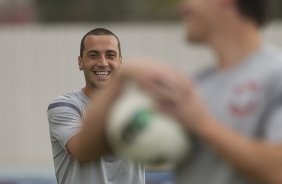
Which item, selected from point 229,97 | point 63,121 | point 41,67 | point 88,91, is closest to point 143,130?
point 229,97

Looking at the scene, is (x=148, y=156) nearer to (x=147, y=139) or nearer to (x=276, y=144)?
(x=147, y=139)

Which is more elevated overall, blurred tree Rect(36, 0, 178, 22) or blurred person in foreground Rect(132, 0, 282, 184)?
blurred person in foreground Rect(132, 0, 282, 184)

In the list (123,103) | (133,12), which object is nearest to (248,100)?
(123,103)

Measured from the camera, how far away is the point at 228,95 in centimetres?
369

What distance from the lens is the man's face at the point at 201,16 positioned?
12.1ft

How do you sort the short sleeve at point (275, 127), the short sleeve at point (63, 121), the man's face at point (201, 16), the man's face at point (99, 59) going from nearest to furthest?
the short sleeve at point (275, 127), the man's face at point (201, 16), the short sleeve at point (63, 121), the man's face at point (99, 59)

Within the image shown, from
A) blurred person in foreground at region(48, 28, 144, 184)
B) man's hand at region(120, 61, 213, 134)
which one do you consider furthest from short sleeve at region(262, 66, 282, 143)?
blurred person in foreground at region(48, 28, 144, 184)

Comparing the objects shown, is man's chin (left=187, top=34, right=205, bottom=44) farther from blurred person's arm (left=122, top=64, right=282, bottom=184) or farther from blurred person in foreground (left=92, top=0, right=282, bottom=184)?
blurred person's arm (left=122, top=64, right=282, bottom=184)

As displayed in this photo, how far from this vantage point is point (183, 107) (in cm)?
348

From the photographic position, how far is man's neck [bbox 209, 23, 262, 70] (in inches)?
146

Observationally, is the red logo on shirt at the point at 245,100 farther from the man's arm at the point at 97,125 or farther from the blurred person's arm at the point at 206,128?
the man's arm at the point at 97,125

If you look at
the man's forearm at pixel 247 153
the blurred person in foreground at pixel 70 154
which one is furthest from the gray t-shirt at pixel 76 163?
the man's forearm at pixel 247 153

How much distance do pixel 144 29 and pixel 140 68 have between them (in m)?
16.6

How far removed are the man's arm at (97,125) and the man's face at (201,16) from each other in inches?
12.0
